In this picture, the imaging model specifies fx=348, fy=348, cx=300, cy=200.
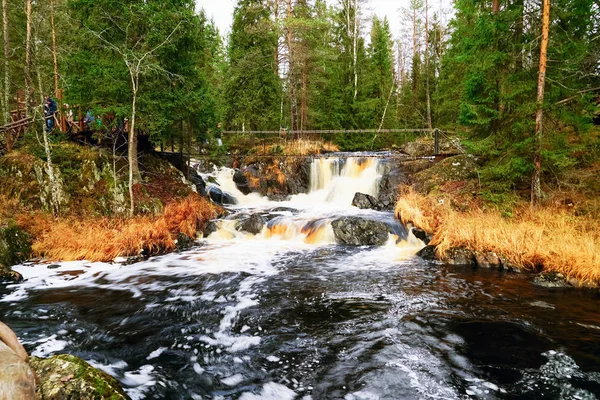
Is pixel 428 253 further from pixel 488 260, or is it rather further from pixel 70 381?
pixel 70 381

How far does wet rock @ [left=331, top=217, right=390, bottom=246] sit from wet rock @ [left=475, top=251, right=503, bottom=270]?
3370 mm

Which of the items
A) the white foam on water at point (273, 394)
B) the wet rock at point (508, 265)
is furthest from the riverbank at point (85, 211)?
the wet rock at point (508, 265)

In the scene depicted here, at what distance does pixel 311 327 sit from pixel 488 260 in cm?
603

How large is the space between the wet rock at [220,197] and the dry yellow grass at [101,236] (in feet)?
21.6

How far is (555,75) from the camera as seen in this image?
10930mm

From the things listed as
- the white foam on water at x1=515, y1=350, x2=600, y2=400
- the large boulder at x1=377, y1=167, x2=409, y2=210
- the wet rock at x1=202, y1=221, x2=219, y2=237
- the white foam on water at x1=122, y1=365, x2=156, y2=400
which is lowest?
the white foam on water at x1=122, y1=365, x2=156, y2=400

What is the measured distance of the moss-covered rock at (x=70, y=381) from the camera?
3389mm

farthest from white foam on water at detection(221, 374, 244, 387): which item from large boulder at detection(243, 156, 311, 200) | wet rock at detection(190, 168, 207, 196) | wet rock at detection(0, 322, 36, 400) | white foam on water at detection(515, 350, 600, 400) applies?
large boulder at detection(243, 156, 311, 200)

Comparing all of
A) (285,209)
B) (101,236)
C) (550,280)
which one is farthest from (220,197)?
(550,280)

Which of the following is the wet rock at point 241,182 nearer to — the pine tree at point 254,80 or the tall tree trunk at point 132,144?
the pine tree at point 254,80

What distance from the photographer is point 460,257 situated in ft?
33.2

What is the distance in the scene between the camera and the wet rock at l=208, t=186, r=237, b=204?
65.1 ft

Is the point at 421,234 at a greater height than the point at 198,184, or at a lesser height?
lesser

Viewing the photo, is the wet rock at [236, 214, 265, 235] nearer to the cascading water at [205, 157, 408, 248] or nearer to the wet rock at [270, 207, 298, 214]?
the cascading water at [205, 157, 408, 248]
